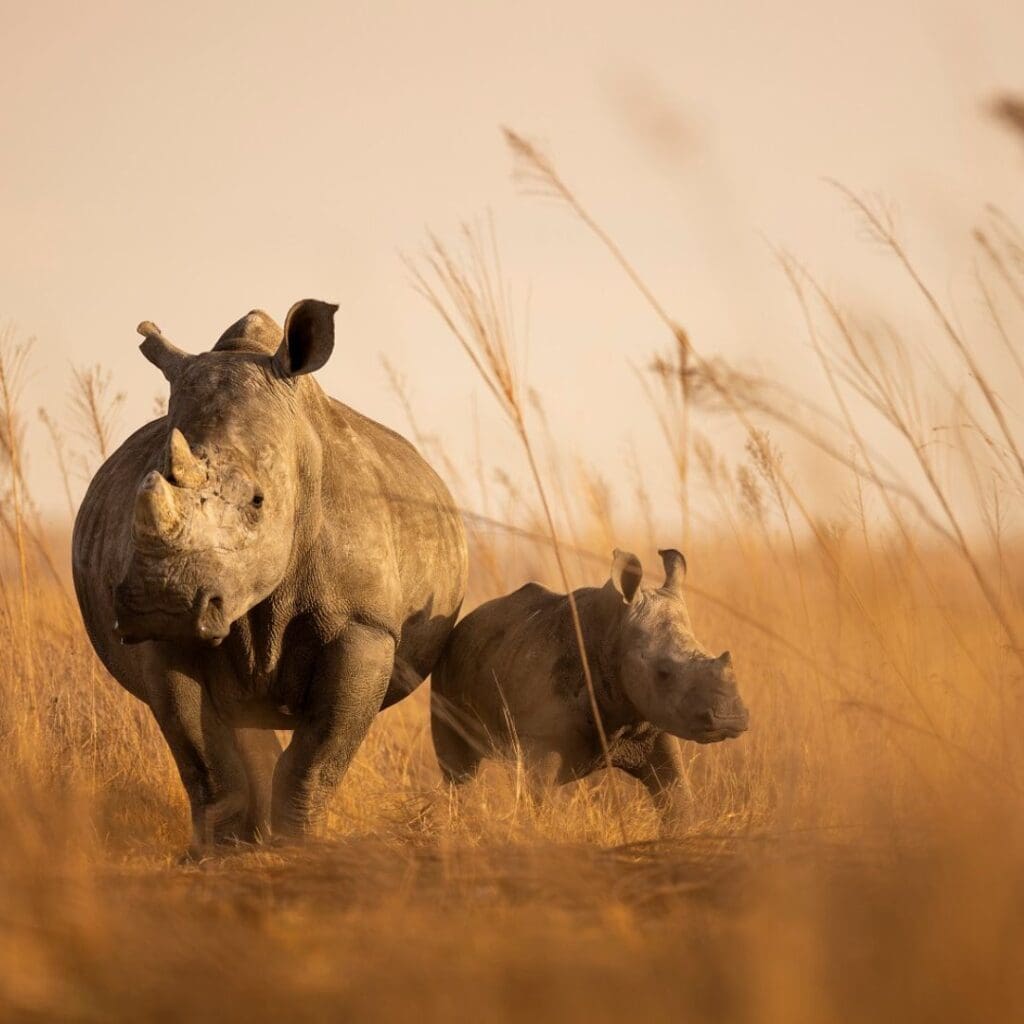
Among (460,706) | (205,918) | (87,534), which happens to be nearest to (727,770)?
(460,706)

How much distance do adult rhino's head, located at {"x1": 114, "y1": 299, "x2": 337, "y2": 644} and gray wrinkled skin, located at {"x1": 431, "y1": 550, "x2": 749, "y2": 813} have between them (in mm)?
1182

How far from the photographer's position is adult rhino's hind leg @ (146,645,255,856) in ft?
15.9

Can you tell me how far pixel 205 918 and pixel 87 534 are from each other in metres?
2.67

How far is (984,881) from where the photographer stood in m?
2.15

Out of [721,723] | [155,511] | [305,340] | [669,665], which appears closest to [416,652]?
[669,665]

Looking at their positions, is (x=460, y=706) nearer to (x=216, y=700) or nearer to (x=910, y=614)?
(x=216, y=700)

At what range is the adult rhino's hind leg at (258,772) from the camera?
5.12 metres

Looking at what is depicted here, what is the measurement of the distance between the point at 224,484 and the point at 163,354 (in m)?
0.94

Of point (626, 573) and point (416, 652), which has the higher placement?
point (626, 573)

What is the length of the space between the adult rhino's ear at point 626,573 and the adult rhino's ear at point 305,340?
1366 mm

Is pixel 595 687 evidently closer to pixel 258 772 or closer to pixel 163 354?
pixel 258 772

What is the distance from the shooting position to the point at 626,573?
5566mm

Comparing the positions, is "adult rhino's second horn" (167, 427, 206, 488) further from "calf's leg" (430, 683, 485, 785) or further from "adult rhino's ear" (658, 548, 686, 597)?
"adult rhino's ear" (658, 548, 686, 597)

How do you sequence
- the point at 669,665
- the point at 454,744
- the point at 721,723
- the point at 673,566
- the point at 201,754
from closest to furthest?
the point at 201,754 < the point at 721,723 < the point at 669,665 < the point at 673,566 < the point at 454,744
